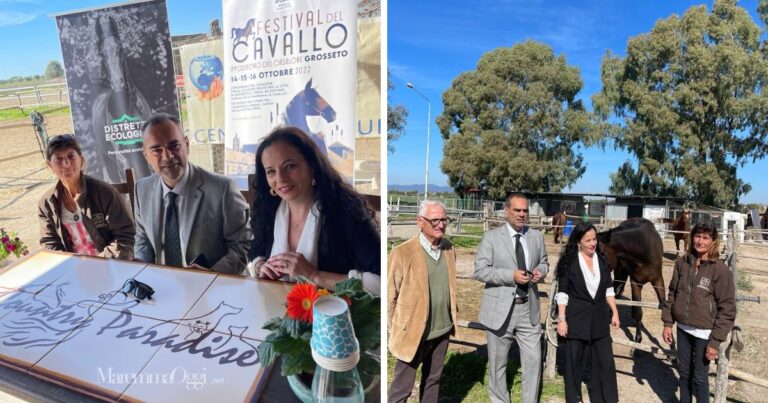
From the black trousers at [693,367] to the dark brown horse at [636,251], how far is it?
5.14 ft

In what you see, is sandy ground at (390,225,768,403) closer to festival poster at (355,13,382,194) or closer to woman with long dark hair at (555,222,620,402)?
woman with long dark hair at (555,222,620,402)

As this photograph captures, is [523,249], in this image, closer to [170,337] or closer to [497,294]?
[497,294]

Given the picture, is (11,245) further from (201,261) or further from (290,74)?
(290,74)

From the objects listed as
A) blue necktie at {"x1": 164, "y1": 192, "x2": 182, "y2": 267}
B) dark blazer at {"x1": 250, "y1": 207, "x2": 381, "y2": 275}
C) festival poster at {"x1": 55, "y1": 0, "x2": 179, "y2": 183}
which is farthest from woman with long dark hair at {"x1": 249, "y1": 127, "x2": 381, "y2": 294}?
festival poster at {"x1": 55, "y1": 0, "x2": 179, "y2": 183}

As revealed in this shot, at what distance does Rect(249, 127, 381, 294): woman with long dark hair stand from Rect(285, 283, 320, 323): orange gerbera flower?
0.51 feet

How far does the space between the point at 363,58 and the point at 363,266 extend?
91 centimetres

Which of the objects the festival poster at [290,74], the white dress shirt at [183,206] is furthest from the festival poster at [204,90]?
the white dress shirt at [183,206]

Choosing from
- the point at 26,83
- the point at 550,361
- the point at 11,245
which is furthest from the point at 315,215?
the point at 11,245

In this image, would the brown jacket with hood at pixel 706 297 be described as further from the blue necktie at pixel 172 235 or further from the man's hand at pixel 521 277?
the blue necktie at pixel 172 235

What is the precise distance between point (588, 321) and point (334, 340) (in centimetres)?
143

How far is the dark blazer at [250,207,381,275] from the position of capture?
197 cm

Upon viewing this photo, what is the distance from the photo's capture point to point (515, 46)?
65.8 feet

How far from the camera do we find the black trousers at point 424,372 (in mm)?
2270

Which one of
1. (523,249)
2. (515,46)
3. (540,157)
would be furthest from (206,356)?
(515,46)
